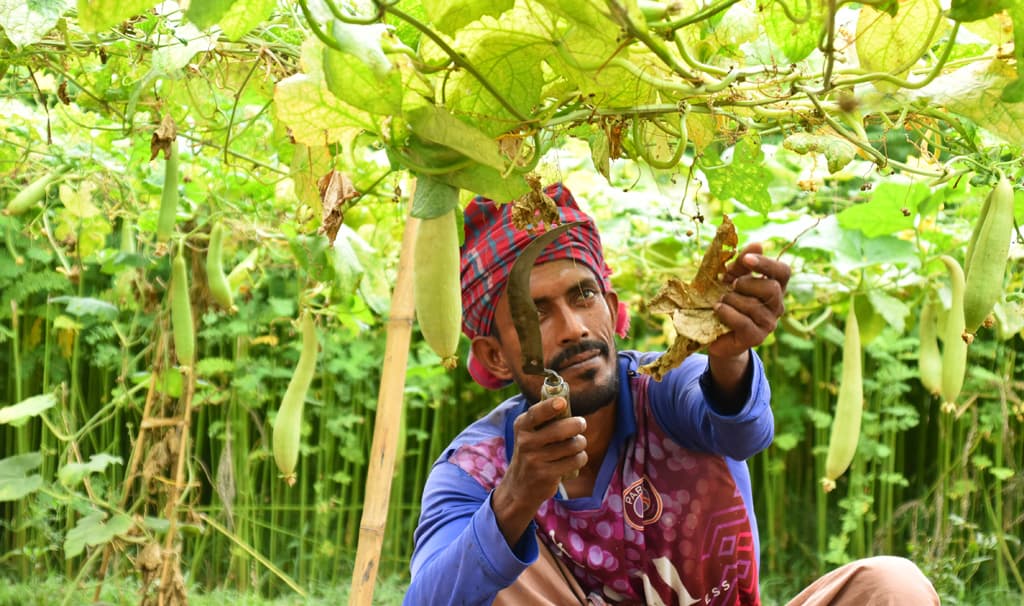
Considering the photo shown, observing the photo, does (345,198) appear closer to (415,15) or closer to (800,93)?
(415,15)

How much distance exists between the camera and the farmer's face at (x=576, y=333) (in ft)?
5.24

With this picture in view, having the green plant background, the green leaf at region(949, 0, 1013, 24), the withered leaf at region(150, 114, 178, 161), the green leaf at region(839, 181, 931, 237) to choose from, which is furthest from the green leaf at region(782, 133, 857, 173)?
the green leaf at region(839, 181, 931, 237)

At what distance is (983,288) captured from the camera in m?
1.09

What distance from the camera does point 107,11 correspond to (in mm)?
947

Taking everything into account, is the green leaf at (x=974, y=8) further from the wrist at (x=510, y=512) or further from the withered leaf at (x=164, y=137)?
the withered leaf at (x=164, y=137)

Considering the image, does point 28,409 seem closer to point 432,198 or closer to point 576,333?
point 576,333

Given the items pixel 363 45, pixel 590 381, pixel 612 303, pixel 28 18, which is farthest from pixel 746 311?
pixel 28 18

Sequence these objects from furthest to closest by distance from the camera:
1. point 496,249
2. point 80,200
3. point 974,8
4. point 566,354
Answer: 1. point 80,200
2. point 496,249
3. point 566,354
4. point 974,8

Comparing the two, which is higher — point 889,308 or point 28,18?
point 28,18

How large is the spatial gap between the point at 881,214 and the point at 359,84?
5.62 feet

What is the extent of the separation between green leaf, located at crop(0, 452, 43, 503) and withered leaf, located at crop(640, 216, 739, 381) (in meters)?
2.14

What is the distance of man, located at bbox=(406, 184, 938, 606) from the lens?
1574 mm

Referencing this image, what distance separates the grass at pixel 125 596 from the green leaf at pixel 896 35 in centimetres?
296

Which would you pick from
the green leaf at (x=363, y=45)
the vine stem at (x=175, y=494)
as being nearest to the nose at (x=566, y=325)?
the green leaf at (x=363, y=45)
